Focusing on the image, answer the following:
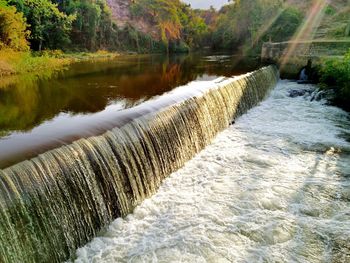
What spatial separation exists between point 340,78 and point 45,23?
24.1 meters

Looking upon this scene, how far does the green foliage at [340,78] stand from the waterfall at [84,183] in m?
6.97

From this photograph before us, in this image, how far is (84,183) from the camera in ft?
16.6

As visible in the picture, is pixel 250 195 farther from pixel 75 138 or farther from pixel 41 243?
pixel 41 243

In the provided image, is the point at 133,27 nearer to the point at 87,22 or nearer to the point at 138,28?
the point at 138,28

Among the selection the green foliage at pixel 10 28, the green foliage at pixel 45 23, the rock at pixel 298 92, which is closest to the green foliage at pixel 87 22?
the green foliage at pixel 45 23

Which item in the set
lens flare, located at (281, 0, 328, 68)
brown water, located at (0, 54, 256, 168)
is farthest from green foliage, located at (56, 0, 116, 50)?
brown water, located at (0, 54, 256, 168)

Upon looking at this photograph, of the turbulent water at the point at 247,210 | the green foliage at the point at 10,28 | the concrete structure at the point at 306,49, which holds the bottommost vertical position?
the turbulent water at the point at 247,210

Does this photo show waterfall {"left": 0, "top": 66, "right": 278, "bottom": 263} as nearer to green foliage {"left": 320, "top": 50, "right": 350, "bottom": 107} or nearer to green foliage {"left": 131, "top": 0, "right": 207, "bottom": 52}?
green foliage {"left": 320, "top": 50, "right": 350, "bottom": 107}

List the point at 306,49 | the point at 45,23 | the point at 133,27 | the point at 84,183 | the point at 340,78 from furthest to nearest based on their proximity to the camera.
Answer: the point at 133,27
the point at 45,23
the point at 306,49
the point at 340,78
the point at 84,183

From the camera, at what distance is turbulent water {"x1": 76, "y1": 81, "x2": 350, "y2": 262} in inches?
192

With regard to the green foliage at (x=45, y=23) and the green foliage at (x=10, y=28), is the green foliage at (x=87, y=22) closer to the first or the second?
the green foliage at (x=45, y=23)

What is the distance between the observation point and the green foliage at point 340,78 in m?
12.1

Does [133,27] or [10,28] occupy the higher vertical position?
[133,27]

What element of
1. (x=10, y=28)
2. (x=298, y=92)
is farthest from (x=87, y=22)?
(x=298, y=92)
